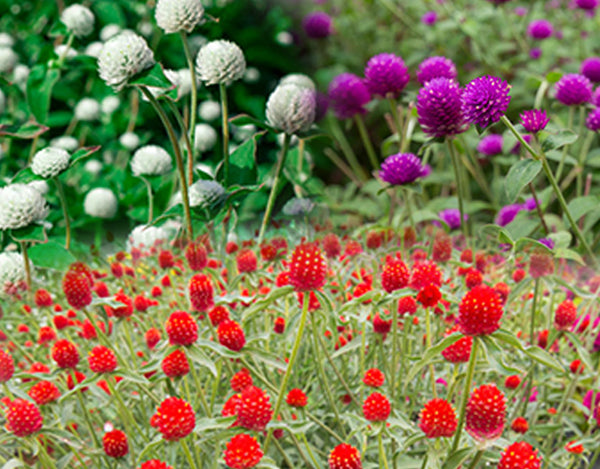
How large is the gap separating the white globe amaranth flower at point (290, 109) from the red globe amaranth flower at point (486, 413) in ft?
1.38

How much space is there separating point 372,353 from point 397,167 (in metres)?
0.30

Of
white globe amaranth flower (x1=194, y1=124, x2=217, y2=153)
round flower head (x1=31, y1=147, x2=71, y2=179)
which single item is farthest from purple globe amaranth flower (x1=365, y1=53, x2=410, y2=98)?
round flower head (x1=31, y1=147, x2=71, y2=179)

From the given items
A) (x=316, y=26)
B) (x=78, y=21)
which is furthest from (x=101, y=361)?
(x=316, y=26)

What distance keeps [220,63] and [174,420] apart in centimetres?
45

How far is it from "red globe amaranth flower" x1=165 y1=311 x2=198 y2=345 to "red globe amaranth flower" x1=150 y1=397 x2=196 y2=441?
0.25 ft

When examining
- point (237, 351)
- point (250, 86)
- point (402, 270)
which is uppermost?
point (250, 86)

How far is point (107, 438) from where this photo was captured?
0.83 m

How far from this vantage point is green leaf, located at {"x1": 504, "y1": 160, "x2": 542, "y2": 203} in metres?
0.74

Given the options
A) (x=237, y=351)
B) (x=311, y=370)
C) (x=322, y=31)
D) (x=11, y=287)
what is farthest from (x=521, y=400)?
(x=322, y=31)

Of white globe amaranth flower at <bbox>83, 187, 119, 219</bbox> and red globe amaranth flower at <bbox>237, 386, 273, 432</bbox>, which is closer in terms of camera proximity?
red globe amaranth flower at <bbox>237, 386, 273, 432</bbox>

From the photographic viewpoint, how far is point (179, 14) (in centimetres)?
83

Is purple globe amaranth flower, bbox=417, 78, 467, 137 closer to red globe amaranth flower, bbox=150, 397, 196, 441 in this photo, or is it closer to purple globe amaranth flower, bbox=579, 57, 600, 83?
red globe amaranth flower, bbox=150, 397, 196, 441

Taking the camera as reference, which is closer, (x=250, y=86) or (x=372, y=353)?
(x=372, y=353)

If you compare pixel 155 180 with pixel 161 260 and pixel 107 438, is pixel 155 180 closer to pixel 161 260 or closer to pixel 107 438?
pixel 161 260
